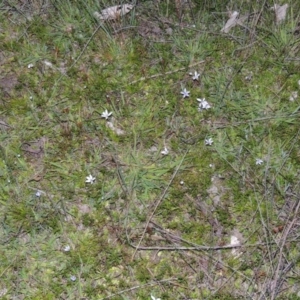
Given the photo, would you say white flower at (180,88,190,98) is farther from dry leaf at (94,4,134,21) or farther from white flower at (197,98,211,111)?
dry leaf at (94,4,134,21)

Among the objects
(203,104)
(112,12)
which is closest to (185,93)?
(203,104)

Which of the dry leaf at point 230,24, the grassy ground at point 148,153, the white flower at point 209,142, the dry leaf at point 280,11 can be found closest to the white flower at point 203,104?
the grassy ground at point 148,153

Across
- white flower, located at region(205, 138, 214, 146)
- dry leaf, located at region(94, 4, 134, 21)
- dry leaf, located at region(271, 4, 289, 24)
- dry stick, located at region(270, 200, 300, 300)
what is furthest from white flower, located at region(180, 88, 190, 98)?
dry stick, located at region(270, 200, 300, 300)

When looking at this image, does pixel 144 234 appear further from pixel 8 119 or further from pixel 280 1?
pixel 280 1

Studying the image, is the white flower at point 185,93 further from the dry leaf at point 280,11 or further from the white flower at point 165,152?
the dry leaf at point 280,11

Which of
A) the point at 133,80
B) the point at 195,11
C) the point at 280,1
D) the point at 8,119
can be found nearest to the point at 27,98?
the point at 8,119
